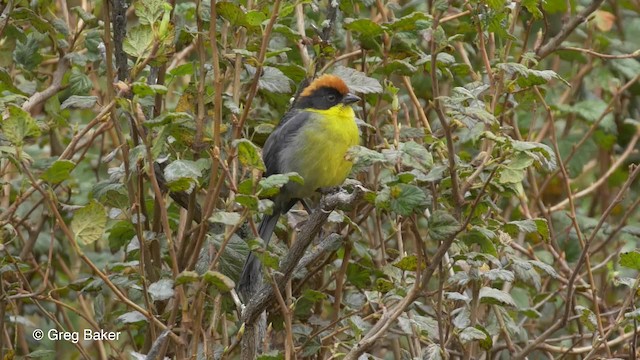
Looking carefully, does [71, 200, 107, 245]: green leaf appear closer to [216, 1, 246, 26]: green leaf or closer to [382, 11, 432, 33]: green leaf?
Answer: [216, 1, 246, 26]: green leaf

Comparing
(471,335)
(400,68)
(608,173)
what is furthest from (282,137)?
(608,173)

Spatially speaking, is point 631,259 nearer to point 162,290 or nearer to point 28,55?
point 162,290

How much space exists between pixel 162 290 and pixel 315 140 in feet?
4.56

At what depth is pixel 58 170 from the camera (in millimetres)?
2395

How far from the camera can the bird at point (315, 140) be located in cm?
368

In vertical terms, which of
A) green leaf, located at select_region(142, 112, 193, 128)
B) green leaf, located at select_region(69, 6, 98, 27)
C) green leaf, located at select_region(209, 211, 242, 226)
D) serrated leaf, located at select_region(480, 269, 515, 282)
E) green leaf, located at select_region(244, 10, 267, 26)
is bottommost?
serrated leaf, located at select_region(480, 269, 515, 282)

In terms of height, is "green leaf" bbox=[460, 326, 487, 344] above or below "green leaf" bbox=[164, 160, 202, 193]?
Result: below

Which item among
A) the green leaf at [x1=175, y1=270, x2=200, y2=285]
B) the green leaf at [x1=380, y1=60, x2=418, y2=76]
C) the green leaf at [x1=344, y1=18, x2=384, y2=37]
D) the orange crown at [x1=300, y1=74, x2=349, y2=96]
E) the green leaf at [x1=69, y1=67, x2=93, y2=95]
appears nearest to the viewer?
the green leaf at [x1=175, y1=270, x2=200, y2=285]

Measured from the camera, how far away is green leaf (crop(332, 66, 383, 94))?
3.18m

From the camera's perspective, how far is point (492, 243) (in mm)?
2680

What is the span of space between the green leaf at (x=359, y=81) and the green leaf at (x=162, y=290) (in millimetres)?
993

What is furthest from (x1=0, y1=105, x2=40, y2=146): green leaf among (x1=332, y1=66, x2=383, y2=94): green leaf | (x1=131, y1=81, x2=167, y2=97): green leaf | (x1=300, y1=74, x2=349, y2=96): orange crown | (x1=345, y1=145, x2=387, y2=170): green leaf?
(x1=300, y1=74, x2=349, y2=96): orange crown

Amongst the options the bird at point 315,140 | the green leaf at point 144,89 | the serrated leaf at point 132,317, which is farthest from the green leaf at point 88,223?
the bird at point 315,140

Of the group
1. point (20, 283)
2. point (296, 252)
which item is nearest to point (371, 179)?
point (296, 252)
